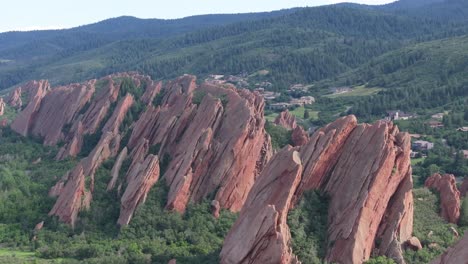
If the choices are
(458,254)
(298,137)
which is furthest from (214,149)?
(458,254)

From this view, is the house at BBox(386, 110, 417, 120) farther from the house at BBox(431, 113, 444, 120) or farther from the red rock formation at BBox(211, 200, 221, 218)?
the red rock formation at BBox(211, 200, 221, 218)

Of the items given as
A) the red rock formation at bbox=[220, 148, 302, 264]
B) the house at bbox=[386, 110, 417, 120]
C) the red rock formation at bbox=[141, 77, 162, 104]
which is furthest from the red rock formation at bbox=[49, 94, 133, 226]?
the house at bbox=[386, 110, 417, 120]

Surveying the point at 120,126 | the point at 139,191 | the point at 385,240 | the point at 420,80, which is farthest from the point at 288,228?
the point at 420,80

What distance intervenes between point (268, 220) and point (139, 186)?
25845 mm

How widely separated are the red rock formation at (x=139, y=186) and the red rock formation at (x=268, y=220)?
772 inches

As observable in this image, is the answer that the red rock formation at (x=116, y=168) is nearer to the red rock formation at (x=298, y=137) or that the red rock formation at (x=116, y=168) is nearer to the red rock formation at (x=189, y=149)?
the red rock formation at (x=189, y=149)

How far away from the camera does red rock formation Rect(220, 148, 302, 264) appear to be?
4794cm

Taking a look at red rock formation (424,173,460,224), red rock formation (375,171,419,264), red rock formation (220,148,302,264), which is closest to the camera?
red rock formation (220,148,302,264)

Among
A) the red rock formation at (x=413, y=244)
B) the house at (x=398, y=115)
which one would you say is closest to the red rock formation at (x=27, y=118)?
the house at (x=398, y=115)

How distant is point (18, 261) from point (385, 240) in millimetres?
31462

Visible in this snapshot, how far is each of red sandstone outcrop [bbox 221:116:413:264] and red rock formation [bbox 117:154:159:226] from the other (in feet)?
65.0

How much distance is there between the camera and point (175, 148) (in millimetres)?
78875

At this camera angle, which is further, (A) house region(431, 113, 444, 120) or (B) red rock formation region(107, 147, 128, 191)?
(A) house region(431, 113, 444, 120)

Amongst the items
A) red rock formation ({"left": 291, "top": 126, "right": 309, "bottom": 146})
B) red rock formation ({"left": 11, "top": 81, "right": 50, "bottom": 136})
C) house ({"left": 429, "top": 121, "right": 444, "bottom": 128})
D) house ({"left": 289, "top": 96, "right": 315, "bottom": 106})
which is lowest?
house ({"left": 289, "top": 96, "right": 315, "bottom": 106})
